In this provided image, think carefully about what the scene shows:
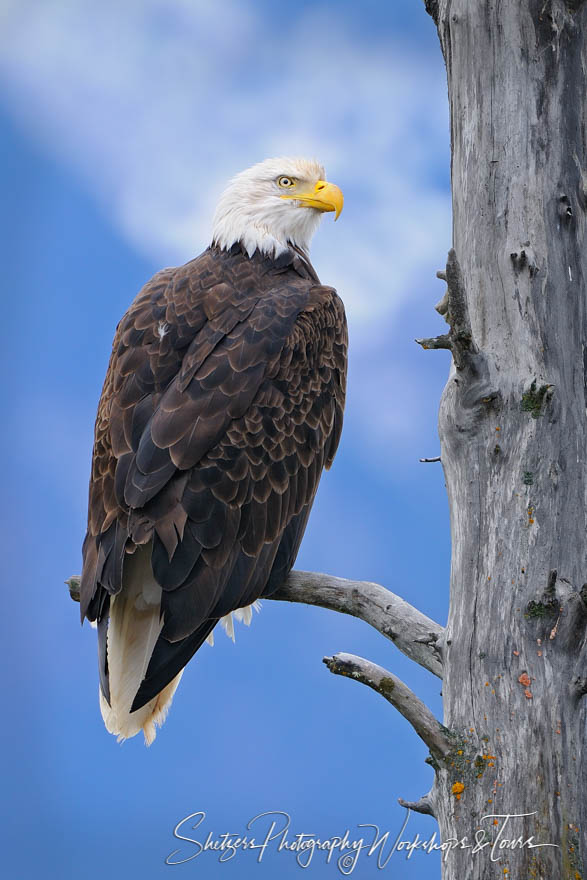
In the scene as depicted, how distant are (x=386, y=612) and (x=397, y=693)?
60 cm

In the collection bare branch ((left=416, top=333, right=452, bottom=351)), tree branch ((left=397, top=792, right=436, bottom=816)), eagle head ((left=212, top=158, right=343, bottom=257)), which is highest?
eagle head ((left=212, top=158, right=343, bottom=257))

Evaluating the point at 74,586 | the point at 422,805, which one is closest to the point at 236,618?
the point at 74,586

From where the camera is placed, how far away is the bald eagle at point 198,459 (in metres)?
4.34

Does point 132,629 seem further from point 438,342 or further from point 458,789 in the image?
point 438,342

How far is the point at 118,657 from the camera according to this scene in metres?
4.46

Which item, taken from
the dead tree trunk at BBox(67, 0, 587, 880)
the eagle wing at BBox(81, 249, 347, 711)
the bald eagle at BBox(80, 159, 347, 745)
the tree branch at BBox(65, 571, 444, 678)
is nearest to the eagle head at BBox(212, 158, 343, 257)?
the bald eagle at BBox(80, 159, 347, 745)

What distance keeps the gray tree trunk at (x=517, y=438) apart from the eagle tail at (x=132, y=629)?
148cm

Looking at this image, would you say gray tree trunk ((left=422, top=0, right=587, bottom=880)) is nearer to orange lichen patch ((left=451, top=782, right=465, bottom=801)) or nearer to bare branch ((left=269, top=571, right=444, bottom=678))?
orange lichen patch ((left=451, top=782, right=465, bottom=801))

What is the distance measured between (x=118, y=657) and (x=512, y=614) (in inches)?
77.8

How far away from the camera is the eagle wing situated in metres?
4.33

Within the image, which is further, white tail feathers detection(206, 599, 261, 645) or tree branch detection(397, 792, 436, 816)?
white tail feathers detection(206, 599, 261, 645)

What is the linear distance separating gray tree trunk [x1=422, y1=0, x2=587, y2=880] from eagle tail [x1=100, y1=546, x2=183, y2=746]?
58.4 inches

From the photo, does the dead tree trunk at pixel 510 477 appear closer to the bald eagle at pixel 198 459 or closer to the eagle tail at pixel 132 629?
the bald eagle at pixel 198 459

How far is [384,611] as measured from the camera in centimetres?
417
